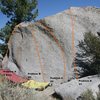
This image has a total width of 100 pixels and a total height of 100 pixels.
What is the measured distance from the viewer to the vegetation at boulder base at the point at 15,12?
21203 millimetres

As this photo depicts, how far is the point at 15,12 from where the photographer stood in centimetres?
2156

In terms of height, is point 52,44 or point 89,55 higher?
point 52,44

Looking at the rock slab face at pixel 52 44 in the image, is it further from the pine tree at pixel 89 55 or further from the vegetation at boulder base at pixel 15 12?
the vegetation at boulder base at pixel 15 12

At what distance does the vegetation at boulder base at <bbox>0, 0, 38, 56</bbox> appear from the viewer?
21.2 metres

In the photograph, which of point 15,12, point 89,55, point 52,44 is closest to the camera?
point 89,55

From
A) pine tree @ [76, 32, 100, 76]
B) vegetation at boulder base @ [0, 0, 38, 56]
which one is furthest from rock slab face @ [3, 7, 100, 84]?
vegetation at boulder base @ [0, 0, 38, 56]

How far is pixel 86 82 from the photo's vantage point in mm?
11828

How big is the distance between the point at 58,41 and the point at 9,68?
7.75 ft

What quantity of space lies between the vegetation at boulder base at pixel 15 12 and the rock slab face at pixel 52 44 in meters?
5.94

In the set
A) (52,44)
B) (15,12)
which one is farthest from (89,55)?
(15,12)

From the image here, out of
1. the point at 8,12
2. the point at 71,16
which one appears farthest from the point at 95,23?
the point at 8,12

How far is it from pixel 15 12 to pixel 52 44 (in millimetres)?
7603

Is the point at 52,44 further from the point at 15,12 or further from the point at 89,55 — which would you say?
the point at 15,12

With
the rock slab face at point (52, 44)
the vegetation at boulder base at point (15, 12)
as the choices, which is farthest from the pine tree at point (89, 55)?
the vegetation at boulder base at point (15, 12)
